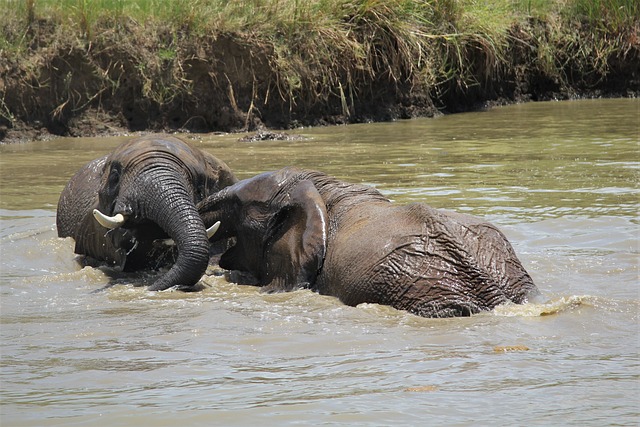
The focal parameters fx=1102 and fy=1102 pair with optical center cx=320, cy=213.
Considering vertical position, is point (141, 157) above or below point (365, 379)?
above

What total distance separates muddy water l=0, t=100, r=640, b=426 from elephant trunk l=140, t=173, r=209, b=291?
5.4 inches

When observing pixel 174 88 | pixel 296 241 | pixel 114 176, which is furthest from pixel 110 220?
pixel 174 88

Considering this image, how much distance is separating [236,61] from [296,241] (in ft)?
34.4

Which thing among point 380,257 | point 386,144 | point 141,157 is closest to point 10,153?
point 386,144

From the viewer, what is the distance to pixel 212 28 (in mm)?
17219

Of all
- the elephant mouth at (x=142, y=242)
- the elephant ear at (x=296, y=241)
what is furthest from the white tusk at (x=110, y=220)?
the elephant ear at (x=296, y=241)

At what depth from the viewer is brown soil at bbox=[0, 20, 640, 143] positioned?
16.6m

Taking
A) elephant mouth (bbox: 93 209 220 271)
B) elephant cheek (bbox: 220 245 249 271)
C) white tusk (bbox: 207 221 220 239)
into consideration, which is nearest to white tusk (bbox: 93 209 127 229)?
elephant mouth (bbox: 93 209 220 271)

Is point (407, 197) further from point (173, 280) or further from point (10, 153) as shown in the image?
point (10, 153)

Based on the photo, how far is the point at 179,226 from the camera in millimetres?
7402

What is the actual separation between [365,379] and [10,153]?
1107 centimetres

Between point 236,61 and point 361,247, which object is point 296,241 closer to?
point 361,247

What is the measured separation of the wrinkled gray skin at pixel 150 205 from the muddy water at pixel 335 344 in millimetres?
229

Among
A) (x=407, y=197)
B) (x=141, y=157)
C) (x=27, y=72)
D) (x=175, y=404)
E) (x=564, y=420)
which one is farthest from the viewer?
(x=27, y=72)
